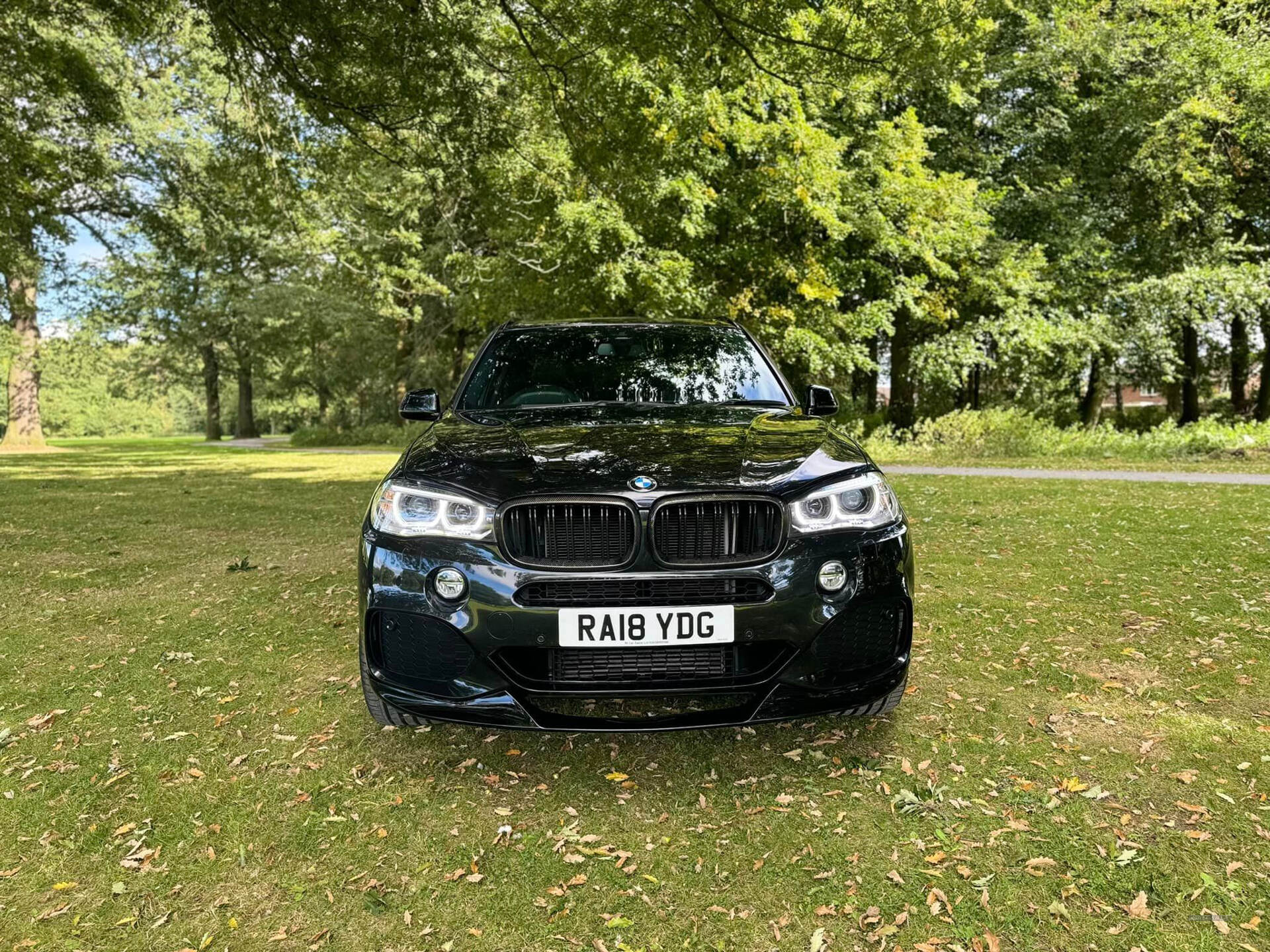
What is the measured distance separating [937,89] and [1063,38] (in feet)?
9.86

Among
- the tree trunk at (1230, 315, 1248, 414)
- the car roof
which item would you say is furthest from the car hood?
the tree trunk at (1230, 315, 1248, 414)

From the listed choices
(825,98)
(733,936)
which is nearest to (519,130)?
(825,98)

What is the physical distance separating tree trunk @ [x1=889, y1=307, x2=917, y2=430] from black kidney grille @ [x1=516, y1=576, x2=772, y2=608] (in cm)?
1825

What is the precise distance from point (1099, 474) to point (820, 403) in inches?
398

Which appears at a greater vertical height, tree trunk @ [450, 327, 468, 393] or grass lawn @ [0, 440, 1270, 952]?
tree trunk @ [450, 327, 468, 393]

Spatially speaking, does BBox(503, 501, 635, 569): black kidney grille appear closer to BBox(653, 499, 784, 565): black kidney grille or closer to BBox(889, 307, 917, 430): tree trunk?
BBox(653, 499, 784, 565): black kidney grille

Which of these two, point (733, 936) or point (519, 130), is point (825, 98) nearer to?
point (519, 130)

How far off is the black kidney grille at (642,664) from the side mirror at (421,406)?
1.87 meters

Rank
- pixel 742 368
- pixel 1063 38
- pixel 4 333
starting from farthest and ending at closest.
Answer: pixel 4 333, pixel 1063 38, pixel 742 368

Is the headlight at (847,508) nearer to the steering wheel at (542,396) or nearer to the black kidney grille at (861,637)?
the black kidney grille at (861,637)

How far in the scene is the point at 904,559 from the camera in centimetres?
284

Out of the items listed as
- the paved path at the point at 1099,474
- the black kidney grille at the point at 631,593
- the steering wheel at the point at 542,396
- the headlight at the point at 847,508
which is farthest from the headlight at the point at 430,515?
the paved path at the point at 1099,474

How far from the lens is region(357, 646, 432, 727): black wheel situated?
2803 mm

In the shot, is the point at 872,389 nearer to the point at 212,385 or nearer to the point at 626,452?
the point at 626,452
